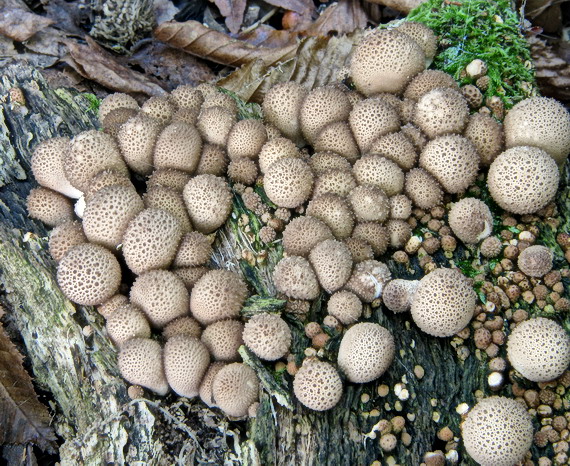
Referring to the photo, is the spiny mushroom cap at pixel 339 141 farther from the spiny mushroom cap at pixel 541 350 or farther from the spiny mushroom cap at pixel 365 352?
the spiny mushroom cap at pixel 541 350

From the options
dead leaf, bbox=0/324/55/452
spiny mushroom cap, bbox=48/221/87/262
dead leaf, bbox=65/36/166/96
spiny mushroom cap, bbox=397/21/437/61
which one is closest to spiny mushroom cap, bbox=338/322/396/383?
spiny mushroom cap, bbox=48/221/87/262

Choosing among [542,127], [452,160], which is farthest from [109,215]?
[542,127]

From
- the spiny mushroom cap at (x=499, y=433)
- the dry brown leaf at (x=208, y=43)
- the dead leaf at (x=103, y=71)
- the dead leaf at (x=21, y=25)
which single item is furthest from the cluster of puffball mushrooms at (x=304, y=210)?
the dead leaf at (x=21, y=25)

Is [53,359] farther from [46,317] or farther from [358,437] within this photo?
[358,437]

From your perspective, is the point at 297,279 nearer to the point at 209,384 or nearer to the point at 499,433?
the point at 209,384

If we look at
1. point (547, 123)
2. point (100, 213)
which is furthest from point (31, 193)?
point (547, 123)
